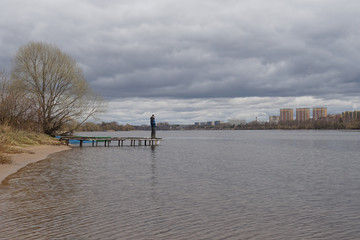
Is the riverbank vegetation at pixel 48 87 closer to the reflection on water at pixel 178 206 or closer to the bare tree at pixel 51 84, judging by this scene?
the bare tree at pixel 51 84

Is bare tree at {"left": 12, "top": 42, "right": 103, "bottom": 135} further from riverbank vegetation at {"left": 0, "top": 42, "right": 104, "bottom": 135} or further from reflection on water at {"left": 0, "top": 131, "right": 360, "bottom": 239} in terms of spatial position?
reflection on water at {"left": 0, "top": 131, "right": 360, "bottom": 239}

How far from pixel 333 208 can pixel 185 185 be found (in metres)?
6.39

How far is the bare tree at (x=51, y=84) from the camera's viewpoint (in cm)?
4359

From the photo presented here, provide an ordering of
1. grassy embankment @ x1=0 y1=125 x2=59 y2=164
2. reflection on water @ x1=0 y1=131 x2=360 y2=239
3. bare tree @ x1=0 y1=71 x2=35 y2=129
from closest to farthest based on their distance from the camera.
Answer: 1. reflection on water @ x1=0 y1=131 x2=360 y2=239
2. grassy embankment @ x1=0 y1=125 x2=59 y2=164
3. bare tree @ x1=0 y1=71 x2=35 y2=129

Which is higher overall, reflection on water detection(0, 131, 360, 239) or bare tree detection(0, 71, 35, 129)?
bare tree detection(0, 71, 35, 129)

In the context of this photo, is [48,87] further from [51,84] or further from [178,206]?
[178,206]

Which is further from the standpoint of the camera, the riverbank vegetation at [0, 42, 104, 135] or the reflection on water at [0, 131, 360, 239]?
the riverbank vegetation at [0, 42, 104, 135]

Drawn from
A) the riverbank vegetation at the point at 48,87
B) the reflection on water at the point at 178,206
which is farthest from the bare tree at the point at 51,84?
the reflection on water at the point at 178,206

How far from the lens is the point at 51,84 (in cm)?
4469

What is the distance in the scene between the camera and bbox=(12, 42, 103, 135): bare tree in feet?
143

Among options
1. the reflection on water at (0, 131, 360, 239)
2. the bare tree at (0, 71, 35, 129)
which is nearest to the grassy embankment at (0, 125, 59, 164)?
the bare tree at (0, 71, 35, 129)

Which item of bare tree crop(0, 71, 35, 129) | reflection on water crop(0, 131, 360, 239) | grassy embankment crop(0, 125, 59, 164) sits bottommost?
reflection on water crop(0, 131, 360, 239)

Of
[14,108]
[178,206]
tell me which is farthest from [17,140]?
[178,206]

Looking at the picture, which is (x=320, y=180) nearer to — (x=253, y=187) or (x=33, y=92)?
(x=253, y=187)
